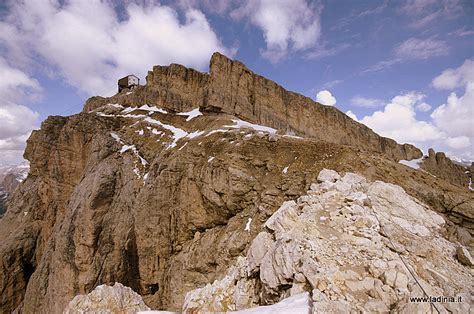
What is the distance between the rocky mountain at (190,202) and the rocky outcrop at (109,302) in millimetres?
3340

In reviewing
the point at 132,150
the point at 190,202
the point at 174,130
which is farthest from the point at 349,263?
the point at 174,130

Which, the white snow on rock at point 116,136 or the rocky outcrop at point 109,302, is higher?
the white snow on rock at point 116,136

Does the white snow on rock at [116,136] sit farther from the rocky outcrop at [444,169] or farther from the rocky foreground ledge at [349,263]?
the rocky outcrop at [444,169]

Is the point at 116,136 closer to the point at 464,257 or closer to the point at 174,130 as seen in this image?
the point at 174,130

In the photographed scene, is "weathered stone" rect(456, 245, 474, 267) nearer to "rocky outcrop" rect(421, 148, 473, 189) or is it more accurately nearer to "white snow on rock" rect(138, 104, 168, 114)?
"white snow on rock" rect(138, 104, 168, 114)

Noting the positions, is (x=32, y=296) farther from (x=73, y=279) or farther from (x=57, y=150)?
(x=57, y=150)

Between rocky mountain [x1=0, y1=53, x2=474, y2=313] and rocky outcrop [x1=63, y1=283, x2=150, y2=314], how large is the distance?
3.34 metres

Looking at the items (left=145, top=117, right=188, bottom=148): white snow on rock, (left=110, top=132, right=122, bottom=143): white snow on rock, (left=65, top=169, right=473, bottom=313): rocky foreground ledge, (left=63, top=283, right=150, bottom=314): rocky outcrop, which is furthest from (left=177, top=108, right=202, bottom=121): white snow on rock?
(left=65, top=169, right=473, bottom=313): rocky foreground ledge

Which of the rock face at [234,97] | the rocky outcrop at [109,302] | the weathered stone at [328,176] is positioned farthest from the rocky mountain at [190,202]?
the rocky outcrop at [109,302]

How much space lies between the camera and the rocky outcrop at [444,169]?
208ft

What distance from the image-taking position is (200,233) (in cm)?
2358

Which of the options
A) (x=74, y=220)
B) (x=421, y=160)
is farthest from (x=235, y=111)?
(x=421, y=160)

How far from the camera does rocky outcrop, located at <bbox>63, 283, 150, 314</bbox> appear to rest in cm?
1233

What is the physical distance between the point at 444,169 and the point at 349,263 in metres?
75.0
